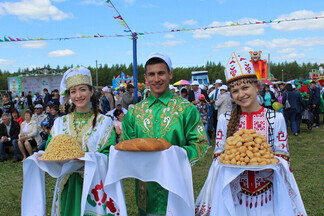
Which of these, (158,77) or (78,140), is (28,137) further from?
(158,77)

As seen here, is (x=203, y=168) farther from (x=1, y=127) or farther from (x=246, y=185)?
(x=1, y=127)

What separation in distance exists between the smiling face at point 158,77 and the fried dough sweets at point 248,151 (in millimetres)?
689

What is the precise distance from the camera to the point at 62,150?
2172 mm

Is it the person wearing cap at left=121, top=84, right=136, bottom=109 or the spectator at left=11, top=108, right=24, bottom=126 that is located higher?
the person wearing cap at left=121, top=84, right=136, bottom=109

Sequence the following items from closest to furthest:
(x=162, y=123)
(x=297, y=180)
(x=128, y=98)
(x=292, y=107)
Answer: (x=162, y=123), (x=297, y=180), (x=128, y=98), (x=292, y=107)

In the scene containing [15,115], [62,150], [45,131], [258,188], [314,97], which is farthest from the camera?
[314,97]

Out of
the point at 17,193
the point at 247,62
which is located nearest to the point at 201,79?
the point at 17,193

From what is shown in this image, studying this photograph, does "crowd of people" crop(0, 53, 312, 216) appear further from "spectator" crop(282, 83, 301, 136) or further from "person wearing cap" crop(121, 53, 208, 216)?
"spectator" crop(282, 83, 301, 136)

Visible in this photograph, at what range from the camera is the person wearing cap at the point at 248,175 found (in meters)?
2.12

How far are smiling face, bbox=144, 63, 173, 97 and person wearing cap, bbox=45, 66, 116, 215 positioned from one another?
1.92 ft

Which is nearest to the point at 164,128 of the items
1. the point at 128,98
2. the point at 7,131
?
the point at 128,98

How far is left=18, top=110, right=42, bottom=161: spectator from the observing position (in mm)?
8422

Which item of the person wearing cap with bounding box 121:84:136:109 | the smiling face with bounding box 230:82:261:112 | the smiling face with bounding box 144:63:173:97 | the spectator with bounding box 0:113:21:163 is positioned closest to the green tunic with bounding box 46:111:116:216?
the smiling face with bounding box 144:63:173:97

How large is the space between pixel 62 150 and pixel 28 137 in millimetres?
7105
